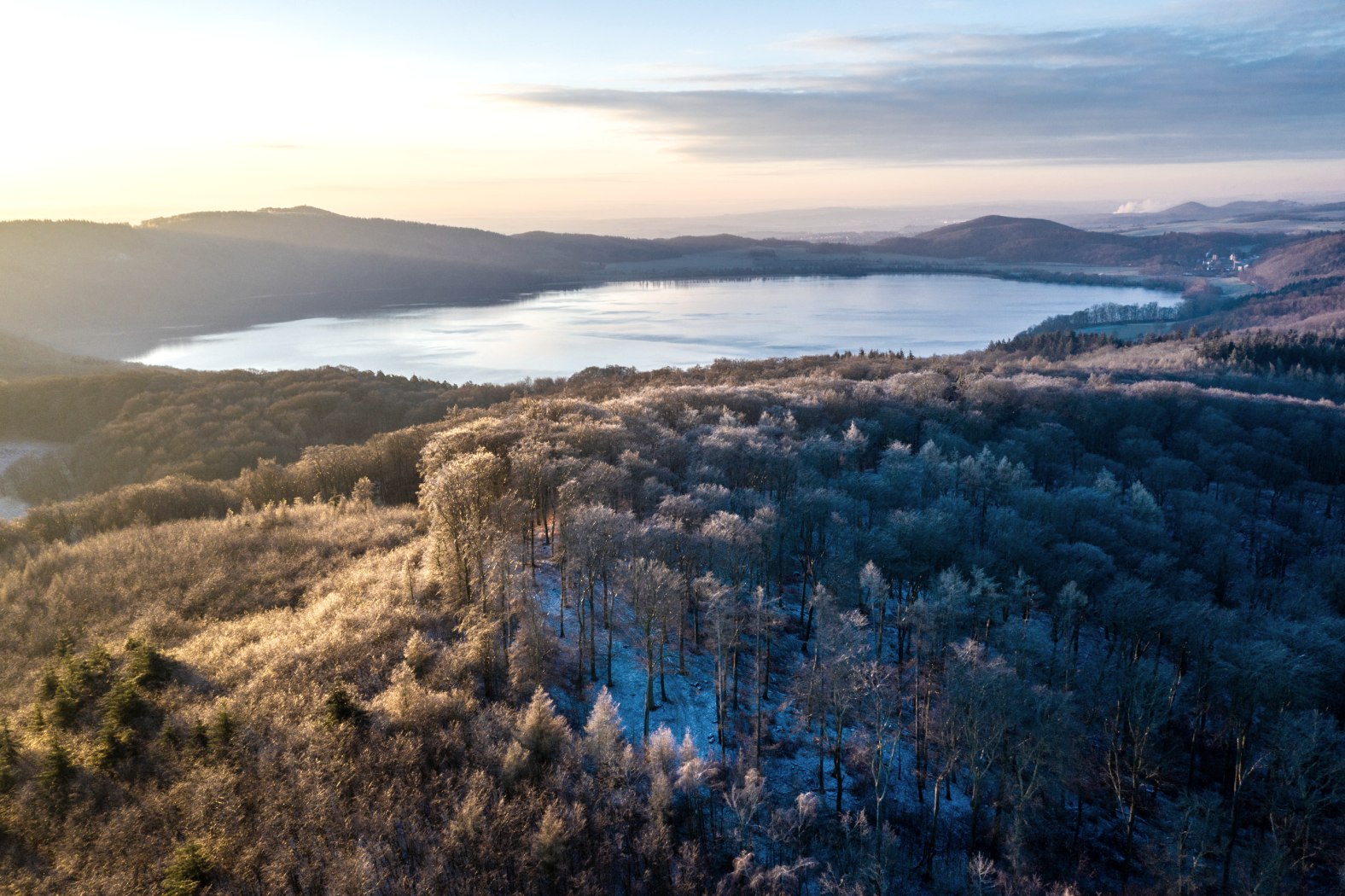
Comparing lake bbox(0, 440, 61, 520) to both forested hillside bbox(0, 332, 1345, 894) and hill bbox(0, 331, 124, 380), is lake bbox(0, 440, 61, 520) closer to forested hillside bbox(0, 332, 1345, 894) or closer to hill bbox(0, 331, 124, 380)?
A: forested hillside bbox(0, 332, 1345, 894)

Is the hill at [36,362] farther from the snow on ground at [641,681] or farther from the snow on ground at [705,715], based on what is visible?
the snow on ground at [705,715]

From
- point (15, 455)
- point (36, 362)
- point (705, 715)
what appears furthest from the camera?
point (36, 362)

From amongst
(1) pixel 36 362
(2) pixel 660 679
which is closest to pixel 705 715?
(2) pixel 660 679

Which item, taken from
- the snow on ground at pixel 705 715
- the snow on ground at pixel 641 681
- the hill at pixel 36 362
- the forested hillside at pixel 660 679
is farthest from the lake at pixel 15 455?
the snow on ground at pixel 705 715

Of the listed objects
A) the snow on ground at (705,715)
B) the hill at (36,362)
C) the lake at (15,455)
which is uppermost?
the hill at (36,362)

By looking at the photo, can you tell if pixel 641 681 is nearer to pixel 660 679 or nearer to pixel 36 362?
pixel 660 679

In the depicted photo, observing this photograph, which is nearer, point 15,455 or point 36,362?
point 15,455

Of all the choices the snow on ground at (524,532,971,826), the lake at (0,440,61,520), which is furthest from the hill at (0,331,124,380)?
the snow on ground at (524,532,971,826)

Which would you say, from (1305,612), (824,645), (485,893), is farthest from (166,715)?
(1305,612)
